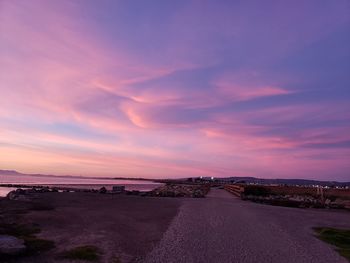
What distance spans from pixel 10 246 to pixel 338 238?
13.6 meters

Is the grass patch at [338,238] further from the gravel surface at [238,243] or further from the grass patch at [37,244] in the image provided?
the grass patch at [37,244]

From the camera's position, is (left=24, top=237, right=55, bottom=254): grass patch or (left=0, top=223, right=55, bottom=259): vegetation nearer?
(left=24, top=237, right=55, bottom=254): grass patch

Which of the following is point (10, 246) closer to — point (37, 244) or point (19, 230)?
point (37, 244)

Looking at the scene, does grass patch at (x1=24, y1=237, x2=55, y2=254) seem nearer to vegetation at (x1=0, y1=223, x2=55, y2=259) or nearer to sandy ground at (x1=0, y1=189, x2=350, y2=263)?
vegetation at (x1=0, y1=223, x2=55, y2=259)

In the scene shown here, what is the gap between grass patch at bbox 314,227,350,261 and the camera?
15.4 meters

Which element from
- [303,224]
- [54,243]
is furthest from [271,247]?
[303,224]

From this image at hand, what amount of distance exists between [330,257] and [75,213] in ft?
45.9

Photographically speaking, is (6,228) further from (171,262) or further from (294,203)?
(294,203)

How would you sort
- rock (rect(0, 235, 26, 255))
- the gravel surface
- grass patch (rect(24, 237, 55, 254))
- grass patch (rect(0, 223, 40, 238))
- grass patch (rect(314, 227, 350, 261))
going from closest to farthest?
rock (rect(0, 235, 26, 255)), grass patch (rect(24, 237, 55, 254)), the gravel surface, grass patch (rect(0, 223, 40, 238)), grass patch (rect(314, 227, 350, 261))

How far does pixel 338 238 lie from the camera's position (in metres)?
18.1

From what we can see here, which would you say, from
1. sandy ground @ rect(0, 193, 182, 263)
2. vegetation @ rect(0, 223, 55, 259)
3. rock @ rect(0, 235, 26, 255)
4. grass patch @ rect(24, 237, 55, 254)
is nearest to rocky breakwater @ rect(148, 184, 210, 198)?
sandy ground @ rect(0, 193, 182, 263)

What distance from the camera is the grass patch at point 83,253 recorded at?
12.0 m

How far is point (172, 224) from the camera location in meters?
20.0

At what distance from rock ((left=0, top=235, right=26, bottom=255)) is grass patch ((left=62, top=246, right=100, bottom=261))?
1.25m
